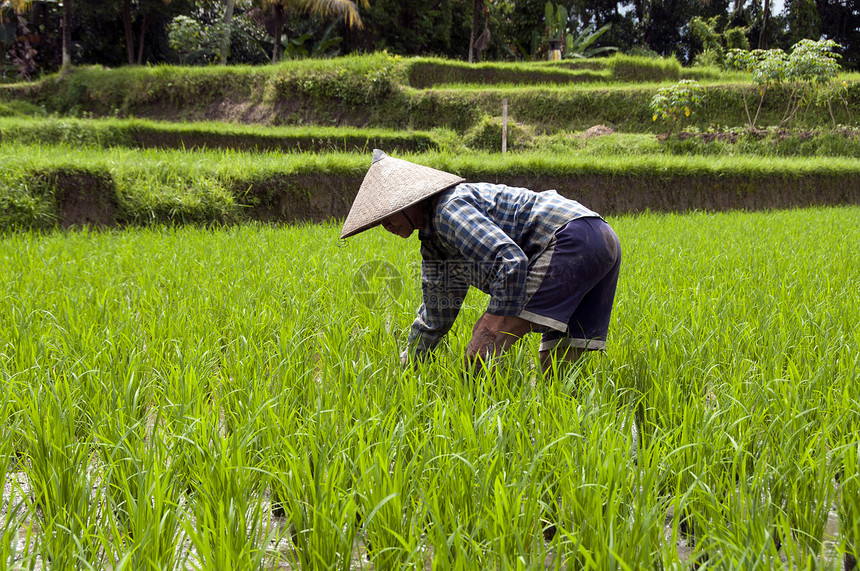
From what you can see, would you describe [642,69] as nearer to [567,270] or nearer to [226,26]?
[226,26]

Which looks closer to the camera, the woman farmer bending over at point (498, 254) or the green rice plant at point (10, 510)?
the green rice plant at point (10, 510)

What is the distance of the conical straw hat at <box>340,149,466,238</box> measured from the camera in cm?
157

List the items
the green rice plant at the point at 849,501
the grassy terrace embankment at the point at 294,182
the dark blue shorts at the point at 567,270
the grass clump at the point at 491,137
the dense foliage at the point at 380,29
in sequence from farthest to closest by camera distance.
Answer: the dense foliage at the point at 380,29 → the grass clump at the point at 491,137 → the grassy terrace embankment at the point at 294,182 → the dark blue shorts at the point at 567,270 → the green rice plant at the point at 849,501

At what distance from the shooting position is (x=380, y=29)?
63.1 ft

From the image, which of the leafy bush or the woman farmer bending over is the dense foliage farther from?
the woman farmer bending over

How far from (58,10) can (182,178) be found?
52.3ft

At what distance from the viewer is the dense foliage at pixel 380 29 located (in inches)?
644

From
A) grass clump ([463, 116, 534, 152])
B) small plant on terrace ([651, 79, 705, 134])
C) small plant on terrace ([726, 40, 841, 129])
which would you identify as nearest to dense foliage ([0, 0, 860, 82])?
grass clump ([463, 116, 534, 152])

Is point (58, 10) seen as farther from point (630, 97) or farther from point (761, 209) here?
point (761, 209)

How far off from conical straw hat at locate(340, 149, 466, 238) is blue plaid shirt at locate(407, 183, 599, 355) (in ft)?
0.23

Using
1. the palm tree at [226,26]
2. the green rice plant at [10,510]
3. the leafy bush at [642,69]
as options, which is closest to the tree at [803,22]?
the leafy bush at [642,69]

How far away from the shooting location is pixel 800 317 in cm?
215

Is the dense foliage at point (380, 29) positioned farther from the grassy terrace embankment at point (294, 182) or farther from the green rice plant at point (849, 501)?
the green rice plant at point (849, 501)

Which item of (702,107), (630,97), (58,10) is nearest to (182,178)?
(630,97)
